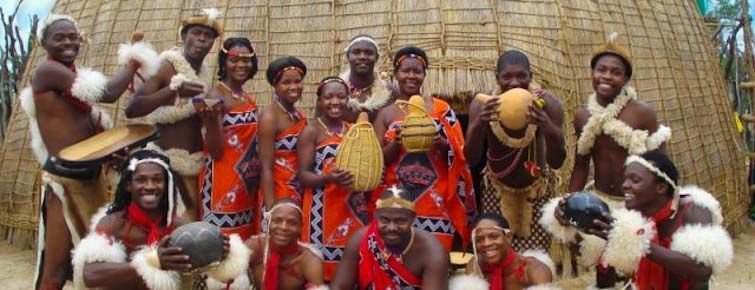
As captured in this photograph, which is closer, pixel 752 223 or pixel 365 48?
pixel 365 48

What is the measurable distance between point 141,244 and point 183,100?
1077mm

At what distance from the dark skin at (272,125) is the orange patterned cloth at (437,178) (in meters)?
0.52

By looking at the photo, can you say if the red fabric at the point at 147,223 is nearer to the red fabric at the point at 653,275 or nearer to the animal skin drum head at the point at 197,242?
the animal skin drum head at the point at 197,242

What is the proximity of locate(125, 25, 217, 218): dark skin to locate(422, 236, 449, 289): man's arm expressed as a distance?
139 centimetres

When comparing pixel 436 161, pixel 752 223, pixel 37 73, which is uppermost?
pixel 37 73

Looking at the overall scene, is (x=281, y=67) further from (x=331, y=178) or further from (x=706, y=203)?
(x=706, y=203)

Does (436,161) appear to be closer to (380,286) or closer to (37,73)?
(380,286)

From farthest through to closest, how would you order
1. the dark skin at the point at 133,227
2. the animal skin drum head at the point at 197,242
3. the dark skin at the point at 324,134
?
the dark skin at the point at 324,134 → the dark skin at the point at 133,227 → the animal skin drum head at the point at 197,242

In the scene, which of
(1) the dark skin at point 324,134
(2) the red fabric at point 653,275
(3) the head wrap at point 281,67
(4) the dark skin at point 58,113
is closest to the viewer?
(2) the red fabric at point 653,275

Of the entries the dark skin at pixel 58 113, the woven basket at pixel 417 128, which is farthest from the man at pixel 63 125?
the woven basket at pixel 417 128

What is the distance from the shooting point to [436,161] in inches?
177

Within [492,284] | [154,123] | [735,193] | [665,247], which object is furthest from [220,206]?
[735,193]

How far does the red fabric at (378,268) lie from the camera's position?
12.8ft

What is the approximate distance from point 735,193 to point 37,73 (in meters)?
6.48
